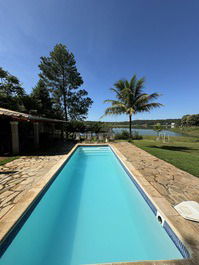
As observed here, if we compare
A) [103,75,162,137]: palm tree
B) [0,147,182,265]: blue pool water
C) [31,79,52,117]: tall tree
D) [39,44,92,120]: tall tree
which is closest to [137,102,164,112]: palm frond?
[103,75,162,137]: palm tree

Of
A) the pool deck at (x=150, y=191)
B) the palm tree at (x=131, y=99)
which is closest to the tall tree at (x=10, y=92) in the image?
the pool deck at (x=150, y=191)

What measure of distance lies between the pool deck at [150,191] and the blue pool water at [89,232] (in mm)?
246

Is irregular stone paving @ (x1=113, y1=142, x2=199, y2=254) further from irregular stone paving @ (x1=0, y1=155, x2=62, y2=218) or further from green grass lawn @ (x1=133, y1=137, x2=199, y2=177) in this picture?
irregular stone paving @ (x1=0, y1=155, x2=62, y2=218)

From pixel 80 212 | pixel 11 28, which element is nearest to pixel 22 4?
pixel 11 28

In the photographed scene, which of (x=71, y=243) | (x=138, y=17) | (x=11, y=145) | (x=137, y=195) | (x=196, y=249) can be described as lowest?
(x=71, y=243)

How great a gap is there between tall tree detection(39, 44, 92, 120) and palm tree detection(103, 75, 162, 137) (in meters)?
5.69

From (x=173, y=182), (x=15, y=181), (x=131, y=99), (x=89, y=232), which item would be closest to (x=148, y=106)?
(x=131, y=99)

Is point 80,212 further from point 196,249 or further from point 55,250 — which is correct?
point 196,249

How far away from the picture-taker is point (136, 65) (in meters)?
10.4

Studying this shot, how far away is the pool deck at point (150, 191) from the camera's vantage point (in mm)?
1516

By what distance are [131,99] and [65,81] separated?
8.97 metres

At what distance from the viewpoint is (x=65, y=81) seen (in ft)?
43.6

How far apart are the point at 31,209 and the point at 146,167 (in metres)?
3.82

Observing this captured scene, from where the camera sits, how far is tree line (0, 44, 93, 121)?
12301 mm
